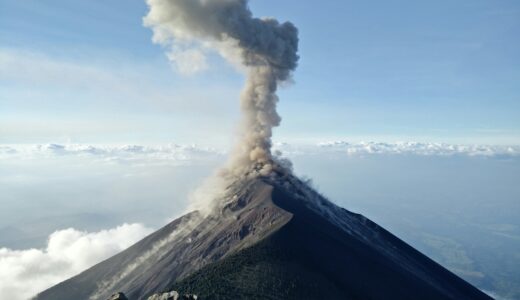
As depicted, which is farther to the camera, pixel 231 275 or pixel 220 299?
pixel 231 275

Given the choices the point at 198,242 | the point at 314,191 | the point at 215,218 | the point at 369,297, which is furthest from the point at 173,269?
the point at 314,191

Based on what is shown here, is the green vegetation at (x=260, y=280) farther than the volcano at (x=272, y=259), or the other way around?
the volcano at (x=272, y=259)

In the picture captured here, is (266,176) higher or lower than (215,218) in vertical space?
higher

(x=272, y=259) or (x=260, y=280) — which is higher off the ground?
(x=272, y=259)

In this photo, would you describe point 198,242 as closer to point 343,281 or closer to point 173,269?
point 173,269

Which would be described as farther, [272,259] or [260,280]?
[272,259]

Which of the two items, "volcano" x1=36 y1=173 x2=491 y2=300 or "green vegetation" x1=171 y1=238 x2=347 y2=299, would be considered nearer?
"green vegetation" x1=171 y1=238 x2=347 y2=299

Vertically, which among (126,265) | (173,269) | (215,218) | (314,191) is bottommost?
(126,265)

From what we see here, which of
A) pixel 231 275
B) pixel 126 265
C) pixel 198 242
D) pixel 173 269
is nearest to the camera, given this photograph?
pixel 231 275
